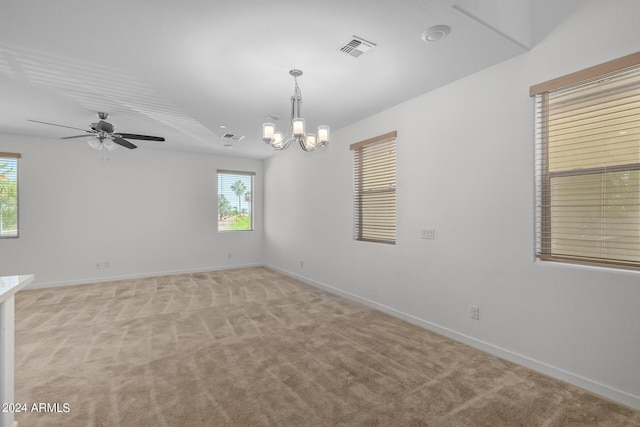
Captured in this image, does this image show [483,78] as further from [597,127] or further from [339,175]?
[339,175]

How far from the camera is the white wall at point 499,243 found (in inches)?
87.0

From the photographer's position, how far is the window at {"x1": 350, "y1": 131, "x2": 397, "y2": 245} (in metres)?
4.10

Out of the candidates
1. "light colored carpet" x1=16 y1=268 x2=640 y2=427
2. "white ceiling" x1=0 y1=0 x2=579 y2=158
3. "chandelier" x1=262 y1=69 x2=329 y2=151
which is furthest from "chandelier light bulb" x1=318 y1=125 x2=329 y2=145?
"light colored carpet" x1=16 y1=268 x2=640 y2=427

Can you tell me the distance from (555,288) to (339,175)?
3.25 m

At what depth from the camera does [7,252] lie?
5.32 m

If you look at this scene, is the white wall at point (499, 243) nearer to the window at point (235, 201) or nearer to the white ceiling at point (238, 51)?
the white ceiling at point (238, 51)

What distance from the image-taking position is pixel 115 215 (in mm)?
6152

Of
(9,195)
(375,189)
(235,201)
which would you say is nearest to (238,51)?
(375,189)

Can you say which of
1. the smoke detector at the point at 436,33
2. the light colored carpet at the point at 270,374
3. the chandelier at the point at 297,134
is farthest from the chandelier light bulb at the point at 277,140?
the light colored carpet at the point at 270,374

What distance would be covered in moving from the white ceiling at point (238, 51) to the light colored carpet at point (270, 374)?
2.69m

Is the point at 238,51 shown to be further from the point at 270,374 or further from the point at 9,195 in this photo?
the point at 9,195

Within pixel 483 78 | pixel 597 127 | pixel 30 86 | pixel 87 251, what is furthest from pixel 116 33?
pixel 87 251

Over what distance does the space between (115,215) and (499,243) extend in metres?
6.63

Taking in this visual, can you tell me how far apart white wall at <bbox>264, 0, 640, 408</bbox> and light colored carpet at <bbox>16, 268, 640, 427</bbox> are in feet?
0.78
